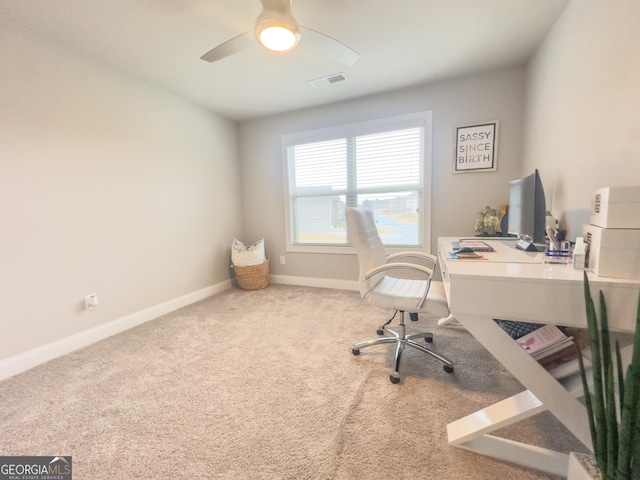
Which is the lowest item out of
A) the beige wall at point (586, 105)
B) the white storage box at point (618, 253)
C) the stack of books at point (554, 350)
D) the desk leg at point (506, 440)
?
the desk leg at point (506, 440)

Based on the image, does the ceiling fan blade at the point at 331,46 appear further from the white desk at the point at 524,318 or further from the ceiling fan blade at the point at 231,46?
the white desk at the point at 524,318

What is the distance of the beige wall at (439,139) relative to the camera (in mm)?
2598

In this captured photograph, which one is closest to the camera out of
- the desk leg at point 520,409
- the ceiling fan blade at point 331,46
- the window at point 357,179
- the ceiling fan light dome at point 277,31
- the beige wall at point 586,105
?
the desk leg at point 520,409

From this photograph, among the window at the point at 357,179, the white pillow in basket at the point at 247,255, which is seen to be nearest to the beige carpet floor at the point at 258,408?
the white pillow in basket at the point at 247,255

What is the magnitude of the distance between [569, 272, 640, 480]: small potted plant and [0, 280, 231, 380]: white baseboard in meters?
3.00

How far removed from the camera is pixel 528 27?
194cm

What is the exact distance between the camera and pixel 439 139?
2840mm

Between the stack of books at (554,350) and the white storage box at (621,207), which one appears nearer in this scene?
Result: the white storage box at (621,207)

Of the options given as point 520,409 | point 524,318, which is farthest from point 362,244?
point 520,409

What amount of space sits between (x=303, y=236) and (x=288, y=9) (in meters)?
2.54

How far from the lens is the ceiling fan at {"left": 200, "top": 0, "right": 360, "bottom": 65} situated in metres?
1.40

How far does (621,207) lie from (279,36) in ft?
5.66

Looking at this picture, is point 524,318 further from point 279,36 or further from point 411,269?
point 279,36

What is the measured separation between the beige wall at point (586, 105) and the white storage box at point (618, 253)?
0.40 m
